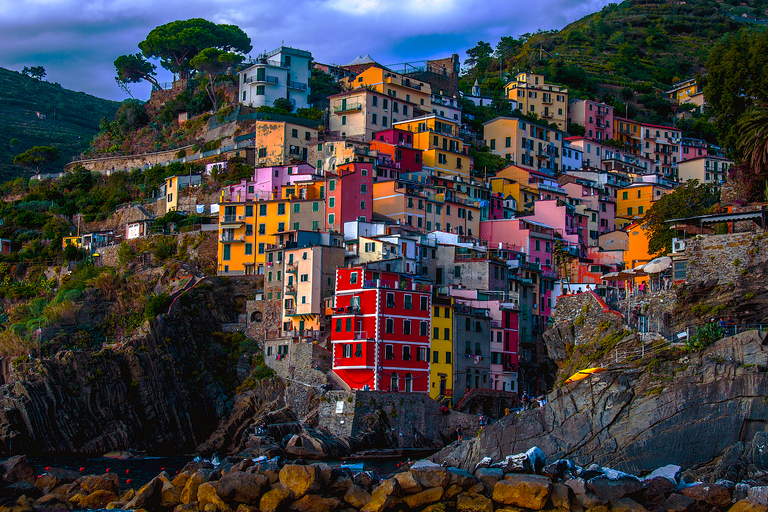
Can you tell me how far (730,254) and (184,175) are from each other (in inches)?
2264

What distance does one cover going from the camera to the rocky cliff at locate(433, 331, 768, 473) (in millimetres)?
43188

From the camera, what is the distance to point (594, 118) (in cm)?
12350

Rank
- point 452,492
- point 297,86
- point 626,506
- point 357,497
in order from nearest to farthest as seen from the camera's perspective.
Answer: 1. point 626,506
2. point 452,492
3. point 357,497
4. point 297,86

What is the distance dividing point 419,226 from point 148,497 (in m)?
45.2

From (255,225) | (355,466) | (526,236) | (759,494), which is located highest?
(255,225)

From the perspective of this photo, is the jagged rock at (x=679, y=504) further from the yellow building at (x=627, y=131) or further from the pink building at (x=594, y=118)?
the yellow building at (x=627, y=131)

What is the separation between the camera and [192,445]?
68.0 metres

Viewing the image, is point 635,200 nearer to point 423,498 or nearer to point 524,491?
point 524,491

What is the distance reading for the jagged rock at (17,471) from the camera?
143ft

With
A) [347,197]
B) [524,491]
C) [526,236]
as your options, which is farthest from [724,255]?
[526,236]

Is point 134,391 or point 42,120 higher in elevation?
point 42,120

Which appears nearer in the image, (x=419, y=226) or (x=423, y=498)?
(x=423, y=498)

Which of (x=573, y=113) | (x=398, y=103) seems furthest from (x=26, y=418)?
(x=573, y=113)

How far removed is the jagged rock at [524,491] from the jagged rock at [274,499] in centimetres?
844
